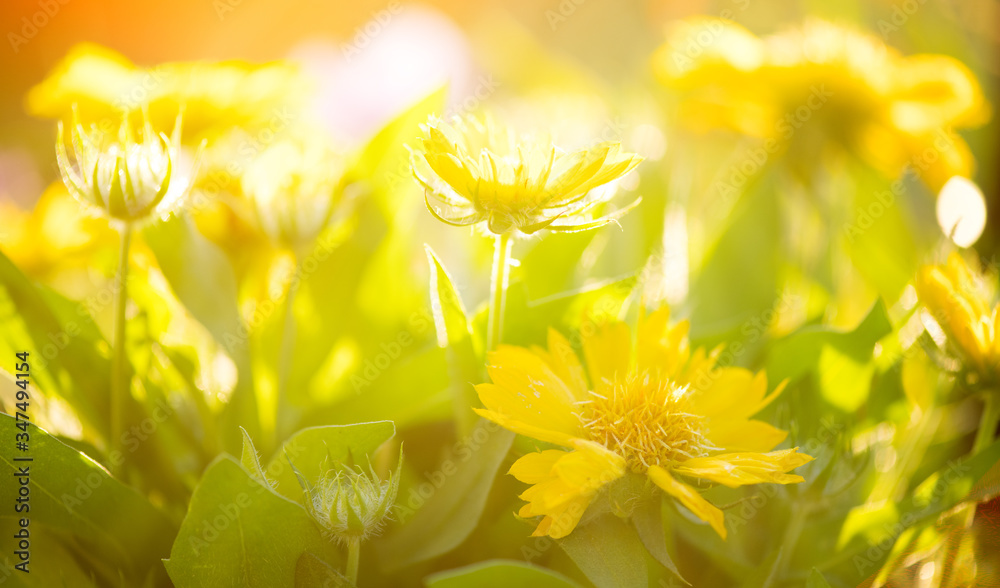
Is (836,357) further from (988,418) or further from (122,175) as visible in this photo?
(122,175)

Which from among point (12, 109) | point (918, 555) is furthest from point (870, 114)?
point (12, 109)

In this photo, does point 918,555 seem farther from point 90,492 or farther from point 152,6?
point 152,6

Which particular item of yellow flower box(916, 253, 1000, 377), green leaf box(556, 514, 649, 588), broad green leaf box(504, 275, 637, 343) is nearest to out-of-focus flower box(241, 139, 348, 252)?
Answer: broad green leaf box(504, 275, 637, 343)

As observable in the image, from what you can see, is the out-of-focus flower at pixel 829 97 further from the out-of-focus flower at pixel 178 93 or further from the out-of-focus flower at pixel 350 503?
the out-of-focus flower at pixel 350 503

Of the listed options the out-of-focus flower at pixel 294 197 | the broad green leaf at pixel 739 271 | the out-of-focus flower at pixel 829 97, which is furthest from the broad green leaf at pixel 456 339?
the out-of-focus flower at pixel 829 97

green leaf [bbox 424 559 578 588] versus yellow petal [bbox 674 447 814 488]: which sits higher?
yellow petal [bbox 674 447 814 488]

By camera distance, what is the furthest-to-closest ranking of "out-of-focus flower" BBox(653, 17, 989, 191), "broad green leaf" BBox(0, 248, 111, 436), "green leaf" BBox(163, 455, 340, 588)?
"out-of-focus flower" BBox(653, 17, 989, 191) → "broad green leaf" BBox(0, 248, 111, 436) → "green leaf" BBox(163, 455, 340, 588)

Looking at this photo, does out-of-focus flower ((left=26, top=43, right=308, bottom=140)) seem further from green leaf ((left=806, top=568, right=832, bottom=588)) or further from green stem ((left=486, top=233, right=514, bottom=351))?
green leaf ((left=806, top=568, right=832, bottom=588))

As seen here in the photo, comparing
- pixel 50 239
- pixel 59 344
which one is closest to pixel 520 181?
pixel 59 344

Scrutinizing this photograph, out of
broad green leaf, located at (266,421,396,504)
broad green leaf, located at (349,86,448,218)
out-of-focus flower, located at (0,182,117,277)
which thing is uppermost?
out-of-focus flower, located at (0,182,117,277)
